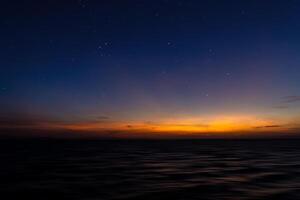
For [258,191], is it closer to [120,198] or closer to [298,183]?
[298,183]

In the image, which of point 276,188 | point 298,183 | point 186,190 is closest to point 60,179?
point 186,190

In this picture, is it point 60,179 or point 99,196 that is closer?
point 99,196

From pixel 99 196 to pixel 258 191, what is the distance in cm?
815

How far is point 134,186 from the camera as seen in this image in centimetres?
2052

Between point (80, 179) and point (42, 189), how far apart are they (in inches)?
166

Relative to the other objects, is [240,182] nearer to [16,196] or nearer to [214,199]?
[214,199]

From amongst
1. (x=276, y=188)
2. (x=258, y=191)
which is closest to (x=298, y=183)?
(x=276, y=188)

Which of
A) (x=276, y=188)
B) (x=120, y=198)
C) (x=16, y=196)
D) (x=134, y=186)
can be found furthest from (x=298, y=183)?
(x=16, y=196)

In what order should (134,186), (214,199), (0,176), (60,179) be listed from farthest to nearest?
(0,176) → (60,179) → (134,186) → (214,199)

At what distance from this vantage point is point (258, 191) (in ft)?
60.6

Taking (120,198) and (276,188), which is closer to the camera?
(120,198)

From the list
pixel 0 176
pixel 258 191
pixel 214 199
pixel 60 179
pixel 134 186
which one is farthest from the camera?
pixel 0 176

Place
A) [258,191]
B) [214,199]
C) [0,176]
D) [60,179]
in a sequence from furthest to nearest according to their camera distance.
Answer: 1. [0,176]
2. [60,179]
3. [258,191]
4. [214,199]

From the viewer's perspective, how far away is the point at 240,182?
21547mm
